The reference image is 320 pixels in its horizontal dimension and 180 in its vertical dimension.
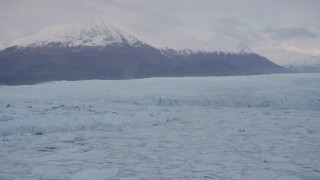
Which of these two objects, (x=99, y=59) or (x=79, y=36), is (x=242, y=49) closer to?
(x=79, y=36)

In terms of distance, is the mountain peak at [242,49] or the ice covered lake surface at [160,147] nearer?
the ice covered lake surface at [160,147]

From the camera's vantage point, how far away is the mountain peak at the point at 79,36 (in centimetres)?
14475

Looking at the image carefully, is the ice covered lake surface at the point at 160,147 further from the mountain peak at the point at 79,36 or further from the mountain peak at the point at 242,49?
the mountain peak at the point at 242,49

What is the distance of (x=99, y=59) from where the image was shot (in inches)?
5241

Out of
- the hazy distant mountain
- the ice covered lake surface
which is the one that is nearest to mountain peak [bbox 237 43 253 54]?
the hazy distant mountain

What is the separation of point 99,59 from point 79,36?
2755 centimetres

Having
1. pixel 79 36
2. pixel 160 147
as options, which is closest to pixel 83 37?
pixel 79 36

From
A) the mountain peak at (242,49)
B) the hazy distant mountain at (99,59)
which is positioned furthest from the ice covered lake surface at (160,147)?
the mountain peak at (242,49)

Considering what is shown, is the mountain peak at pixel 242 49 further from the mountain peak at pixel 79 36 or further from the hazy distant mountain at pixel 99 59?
the mountain peak at pixel 79 36

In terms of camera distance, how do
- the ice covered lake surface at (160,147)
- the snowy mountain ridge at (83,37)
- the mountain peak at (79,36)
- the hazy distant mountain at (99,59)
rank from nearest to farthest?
1. the ice covered lake surface at (160,147)
2. the hazy distant mountain at (99,59)
3. the snowy mountain ridge at (83,37)
4. the mountain peak at (79,36)

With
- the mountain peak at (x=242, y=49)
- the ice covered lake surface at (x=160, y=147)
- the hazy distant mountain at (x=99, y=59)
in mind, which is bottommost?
the ice covered lake surface at (x=160, y=147)

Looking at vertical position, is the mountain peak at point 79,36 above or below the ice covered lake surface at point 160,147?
above

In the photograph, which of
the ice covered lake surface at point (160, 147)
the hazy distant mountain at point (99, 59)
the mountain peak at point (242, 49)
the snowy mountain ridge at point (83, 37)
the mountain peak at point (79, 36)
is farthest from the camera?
the mountain peak at point (242, 49)

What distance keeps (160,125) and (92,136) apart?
2.94 m
